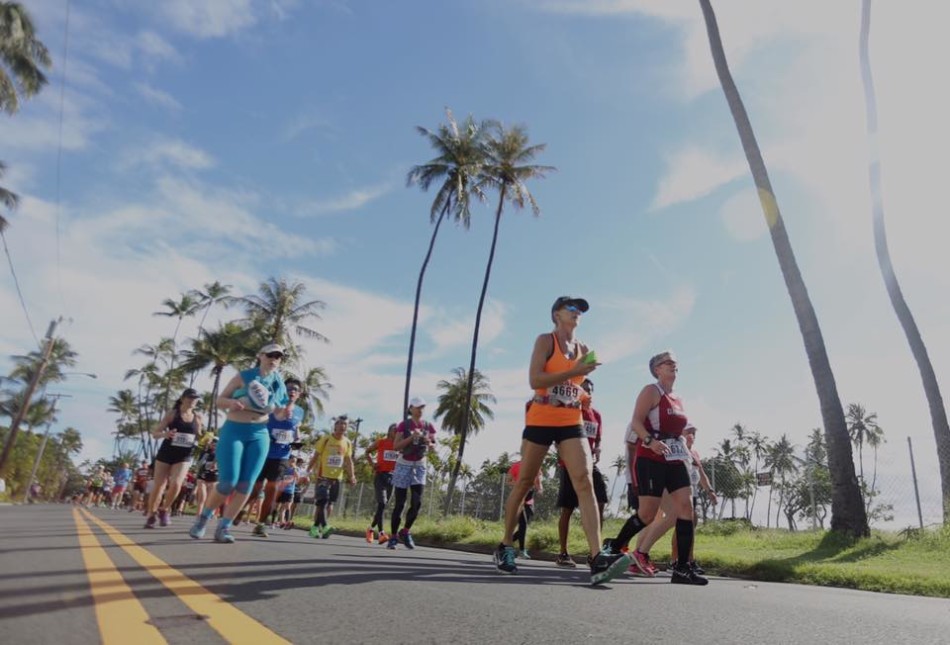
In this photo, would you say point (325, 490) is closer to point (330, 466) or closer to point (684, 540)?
point (330, 466)

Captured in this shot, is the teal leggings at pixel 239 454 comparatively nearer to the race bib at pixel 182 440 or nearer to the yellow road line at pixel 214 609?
the yellow road line at pixel 214 609

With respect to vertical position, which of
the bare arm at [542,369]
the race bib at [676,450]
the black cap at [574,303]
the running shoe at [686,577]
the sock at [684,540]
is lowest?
the running shoe at [686,577]

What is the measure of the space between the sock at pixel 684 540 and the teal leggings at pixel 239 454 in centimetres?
391

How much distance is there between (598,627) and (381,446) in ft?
24.1

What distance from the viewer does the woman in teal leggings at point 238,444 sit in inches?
229

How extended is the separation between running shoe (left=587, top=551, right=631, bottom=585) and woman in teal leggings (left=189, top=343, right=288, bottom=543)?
11.3 ft

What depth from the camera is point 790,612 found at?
→ 3.32 m

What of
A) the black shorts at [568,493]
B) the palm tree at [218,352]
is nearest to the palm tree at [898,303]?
the black shorts at [568,493]

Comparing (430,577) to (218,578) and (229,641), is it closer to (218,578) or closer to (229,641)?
(218,578)

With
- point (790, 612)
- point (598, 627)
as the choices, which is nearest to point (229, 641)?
point (598, 627)

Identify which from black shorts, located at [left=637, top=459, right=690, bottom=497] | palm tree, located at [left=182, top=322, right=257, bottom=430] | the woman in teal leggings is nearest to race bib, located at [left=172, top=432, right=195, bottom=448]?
the woman in teal leggings

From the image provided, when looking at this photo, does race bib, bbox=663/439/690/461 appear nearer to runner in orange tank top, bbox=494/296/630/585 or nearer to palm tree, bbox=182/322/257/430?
runner in orange tank top, bbox=494/296/630/585

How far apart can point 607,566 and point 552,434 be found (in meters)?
1.01

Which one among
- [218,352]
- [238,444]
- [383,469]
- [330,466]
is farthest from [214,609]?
[218,352]
